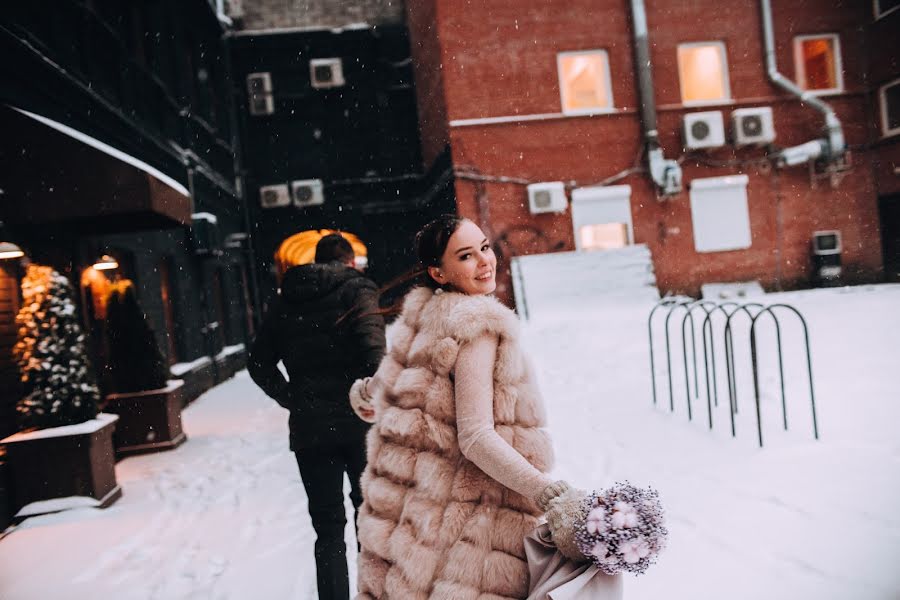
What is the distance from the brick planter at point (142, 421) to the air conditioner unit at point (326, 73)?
40.7 feet

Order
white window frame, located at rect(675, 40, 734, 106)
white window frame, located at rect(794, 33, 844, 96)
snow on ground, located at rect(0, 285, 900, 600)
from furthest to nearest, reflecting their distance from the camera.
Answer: white window frame, located at rect(794, 33, 844, 96), white window frame, located at rect(675, 40, 734, 106), snow on ground, located at rect(0, 285, 900, 600)

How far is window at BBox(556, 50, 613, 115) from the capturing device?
14.0 metres

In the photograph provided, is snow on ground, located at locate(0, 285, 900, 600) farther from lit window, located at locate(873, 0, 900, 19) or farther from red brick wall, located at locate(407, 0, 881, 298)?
lit window, located at locate(873, 0, 900, 19)

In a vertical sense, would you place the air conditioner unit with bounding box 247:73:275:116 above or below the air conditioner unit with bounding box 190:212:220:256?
above

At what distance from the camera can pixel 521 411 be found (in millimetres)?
1773

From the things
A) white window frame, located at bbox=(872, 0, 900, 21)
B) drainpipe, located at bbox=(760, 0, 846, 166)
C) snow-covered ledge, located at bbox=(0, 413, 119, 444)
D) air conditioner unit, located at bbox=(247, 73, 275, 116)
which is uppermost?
air conditioner unit, located at bbox=(247, 73, 275, 116)

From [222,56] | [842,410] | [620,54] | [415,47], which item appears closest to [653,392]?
[842,410]

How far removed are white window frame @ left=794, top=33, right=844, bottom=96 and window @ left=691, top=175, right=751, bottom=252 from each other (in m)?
2.73

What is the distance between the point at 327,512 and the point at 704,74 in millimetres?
14608

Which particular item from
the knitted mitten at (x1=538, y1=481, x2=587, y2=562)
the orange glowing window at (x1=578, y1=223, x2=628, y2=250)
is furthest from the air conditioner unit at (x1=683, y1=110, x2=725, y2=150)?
the knitted mitten at (x1=538, y1=481, x2=587, y2=562)

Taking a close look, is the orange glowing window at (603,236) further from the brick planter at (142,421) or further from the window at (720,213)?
the brick planter at (142,421)

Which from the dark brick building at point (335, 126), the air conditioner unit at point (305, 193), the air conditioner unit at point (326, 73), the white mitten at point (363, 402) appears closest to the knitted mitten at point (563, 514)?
the white mitten at point (363, 402)

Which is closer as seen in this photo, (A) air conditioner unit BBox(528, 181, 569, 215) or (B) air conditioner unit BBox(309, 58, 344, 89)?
(A) air conditioner unit BBox(528, 181, 569, 215)

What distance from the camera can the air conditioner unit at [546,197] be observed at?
13484mm
